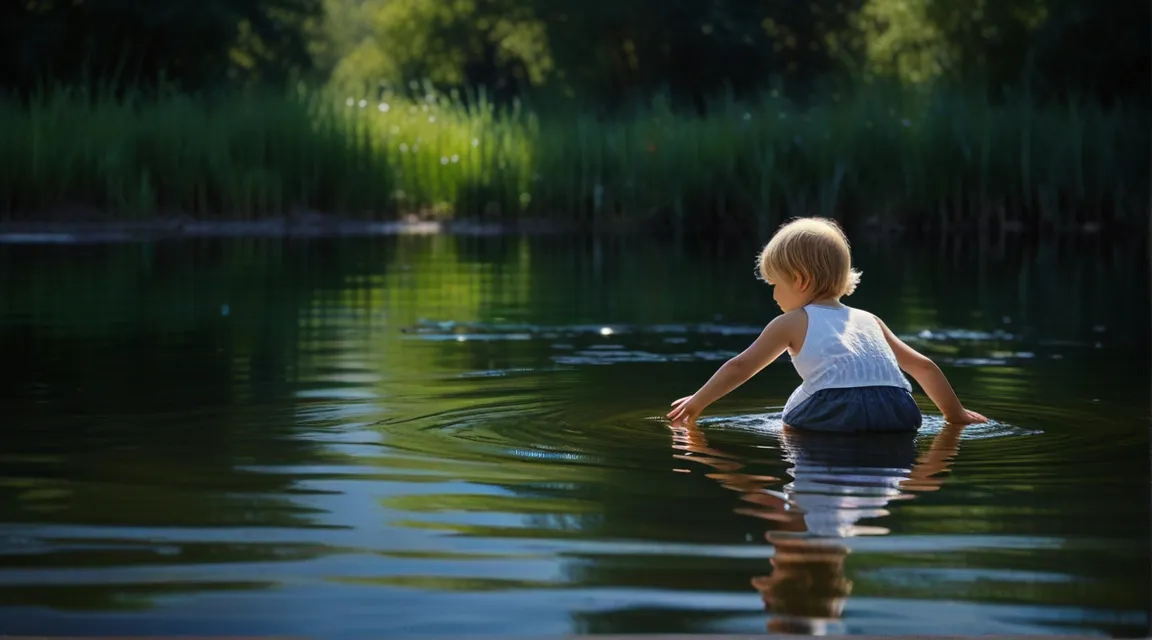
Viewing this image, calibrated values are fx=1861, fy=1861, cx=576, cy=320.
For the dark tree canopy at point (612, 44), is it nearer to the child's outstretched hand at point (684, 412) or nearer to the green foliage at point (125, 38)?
the green foliage at point (125, 38)

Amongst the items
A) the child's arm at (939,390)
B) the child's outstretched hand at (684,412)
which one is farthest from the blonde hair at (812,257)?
the child's outstretched hand at (684,412)

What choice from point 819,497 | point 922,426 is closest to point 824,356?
point 922,426

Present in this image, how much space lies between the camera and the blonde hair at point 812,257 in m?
6.03

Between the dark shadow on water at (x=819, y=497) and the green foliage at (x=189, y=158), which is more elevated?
the green foliage at (x=189, y=158)

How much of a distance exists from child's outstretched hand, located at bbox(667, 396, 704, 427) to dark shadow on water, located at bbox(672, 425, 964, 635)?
0.15 feet

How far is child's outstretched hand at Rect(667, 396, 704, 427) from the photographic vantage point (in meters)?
6.03

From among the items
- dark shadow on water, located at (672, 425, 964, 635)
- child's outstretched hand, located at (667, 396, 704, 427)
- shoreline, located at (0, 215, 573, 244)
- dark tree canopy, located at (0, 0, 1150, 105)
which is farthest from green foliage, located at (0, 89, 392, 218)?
dark shadow on water, located at (672, 425, 964, 635)

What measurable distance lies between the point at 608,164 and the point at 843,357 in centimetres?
1610

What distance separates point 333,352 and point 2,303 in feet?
11.4

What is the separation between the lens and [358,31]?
118 metres

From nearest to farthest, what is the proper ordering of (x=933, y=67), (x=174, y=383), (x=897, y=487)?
1. (x=897, y=487)
2. (x=174, y=383)
3. (x=933, y=67)

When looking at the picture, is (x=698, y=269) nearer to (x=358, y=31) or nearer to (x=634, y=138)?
(x=634, y=138)

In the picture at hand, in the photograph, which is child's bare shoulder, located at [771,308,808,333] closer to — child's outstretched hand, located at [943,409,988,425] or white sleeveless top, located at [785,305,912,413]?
white sleeveless top, located at [785,305,912,413]

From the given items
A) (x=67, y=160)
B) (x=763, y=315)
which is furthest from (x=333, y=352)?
(x=67, y=160)
